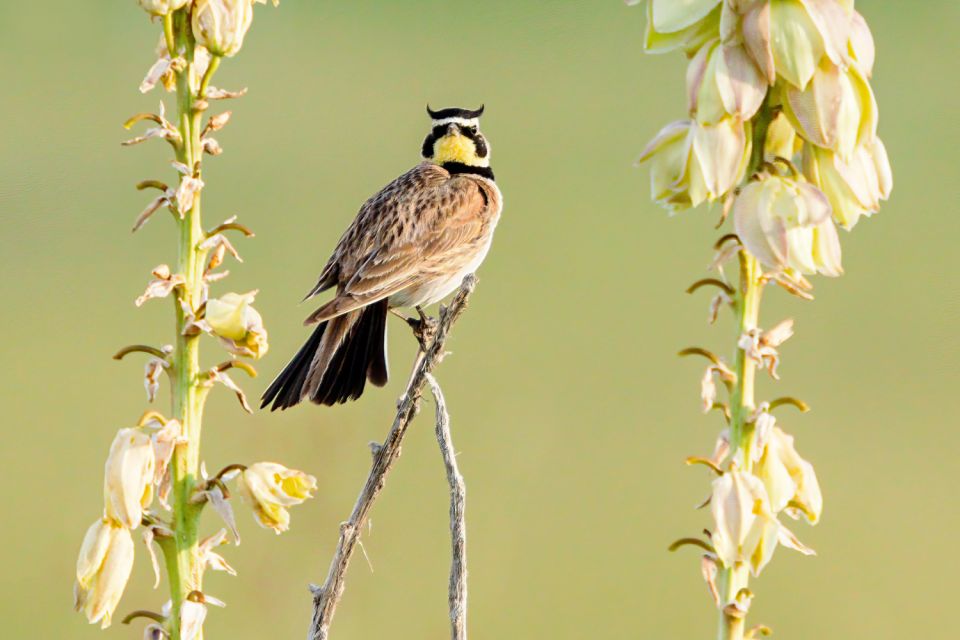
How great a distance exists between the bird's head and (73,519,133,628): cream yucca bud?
2.67 meters

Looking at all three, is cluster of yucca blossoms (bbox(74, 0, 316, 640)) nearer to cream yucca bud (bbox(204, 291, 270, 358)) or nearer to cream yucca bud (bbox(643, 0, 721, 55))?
cream yucca bud (bbox(204, 291, 270, 358))

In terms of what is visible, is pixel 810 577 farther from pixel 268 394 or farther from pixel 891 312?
pixel 268 394

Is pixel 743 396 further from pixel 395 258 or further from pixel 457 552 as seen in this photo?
pixel 395 258

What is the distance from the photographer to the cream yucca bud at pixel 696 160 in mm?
1430

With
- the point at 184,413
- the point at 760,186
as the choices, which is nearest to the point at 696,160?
the point at 760,186

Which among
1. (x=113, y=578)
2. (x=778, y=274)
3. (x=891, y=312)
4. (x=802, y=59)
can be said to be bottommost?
(x=113, y=578)

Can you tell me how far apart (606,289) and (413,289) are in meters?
4.26

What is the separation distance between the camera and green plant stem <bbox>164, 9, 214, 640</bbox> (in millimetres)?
1326

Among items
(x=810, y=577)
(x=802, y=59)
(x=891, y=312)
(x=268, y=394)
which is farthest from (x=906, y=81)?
(x=802, y=59)

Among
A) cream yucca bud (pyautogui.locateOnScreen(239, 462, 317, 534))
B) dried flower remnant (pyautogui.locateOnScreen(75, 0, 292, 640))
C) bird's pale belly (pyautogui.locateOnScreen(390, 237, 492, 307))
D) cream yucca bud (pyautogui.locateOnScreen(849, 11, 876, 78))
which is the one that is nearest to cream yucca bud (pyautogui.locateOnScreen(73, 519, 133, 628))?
dried flower remnant (pyautogui.locateOnScreen(75, 0, 292, 640))

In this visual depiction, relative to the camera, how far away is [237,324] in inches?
53.2

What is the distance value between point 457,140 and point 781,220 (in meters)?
2.74

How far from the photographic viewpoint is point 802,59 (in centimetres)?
141

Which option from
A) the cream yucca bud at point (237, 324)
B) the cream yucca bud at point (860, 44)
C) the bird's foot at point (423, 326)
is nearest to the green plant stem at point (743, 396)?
the cream yucca bud at point (860, 44)
